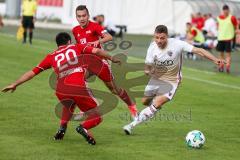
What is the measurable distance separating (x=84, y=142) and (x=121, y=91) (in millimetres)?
3290

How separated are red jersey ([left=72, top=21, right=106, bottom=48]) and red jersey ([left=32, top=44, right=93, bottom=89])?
323 centimetres

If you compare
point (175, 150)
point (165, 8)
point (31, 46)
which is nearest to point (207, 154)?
point (175, 150)

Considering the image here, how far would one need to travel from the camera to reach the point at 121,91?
15.9 meters

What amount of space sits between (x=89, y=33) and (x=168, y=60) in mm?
2439

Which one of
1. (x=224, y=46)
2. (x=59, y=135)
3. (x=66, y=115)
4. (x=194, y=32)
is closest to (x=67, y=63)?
(x=66, y=115)

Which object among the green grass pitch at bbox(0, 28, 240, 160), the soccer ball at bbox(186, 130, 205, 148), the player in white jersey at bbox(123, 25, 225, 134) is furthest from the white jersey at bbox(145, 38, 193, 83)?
the soccer ball at bbox(186, 130, 205, 148)

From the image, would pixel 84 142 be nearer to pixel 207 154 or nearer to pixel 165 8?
pixel 207 154

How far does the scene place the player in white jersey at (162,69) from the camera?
547 inches

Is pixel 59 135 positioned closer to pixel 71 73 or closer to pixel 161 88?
pixel 71 73

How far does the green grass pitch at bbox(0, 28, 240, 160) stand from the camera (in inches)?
474

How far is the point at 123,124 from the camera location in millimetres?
15234

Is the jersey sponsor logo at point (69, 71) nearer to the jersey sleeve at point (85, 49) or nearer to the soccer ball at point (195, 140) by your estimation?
the jersey sleeve at point (85, 49)

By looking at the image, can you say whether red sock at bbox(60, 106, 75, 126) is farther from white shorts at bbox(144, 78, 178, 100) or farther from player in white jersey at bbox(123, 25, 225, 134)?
white shorts at bbox(144, 78, 178, 100)

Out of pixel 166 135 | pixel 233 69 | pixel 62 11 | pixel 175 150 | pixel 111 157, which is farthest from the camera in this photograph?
pixel 62 11
